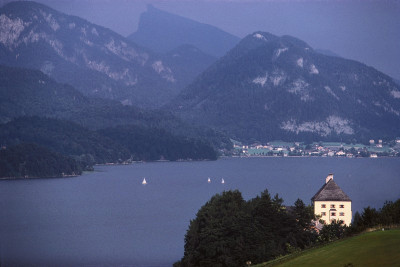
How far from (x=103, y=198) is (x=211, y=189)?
105 feet

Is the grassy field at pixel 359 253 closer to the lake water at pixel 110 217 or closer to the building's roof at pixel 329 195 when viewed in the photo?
the building's roof at pixel 329 195

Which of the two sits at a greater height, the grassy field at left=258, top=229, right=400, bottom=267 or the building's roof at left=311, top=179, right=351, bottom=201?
the building's roof at left=311, top=179, right=351, bottom=201

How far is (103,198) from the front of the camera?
16462cm

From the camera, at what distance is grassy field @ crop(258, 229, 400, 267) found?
31375mm

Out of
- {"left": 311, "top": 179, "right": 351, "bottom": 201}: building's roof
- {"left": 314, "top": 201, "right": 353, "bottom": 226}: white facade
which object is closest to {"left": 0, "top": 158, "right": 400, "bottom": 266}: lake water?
{"left": 314, "top": 201, "right": 353, "bottom": 226}: white facade

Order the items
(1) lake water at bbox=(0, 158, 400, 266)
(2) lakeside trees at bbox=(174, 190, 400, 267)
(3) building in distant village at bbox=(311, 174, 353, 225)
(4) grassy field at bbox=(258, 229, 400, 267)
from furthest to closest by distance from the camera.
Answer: (1) lake water at bbox=(0, 158, 400, 266) < (3) building in distant village at bbox=(311, 174, 353, 225) < (2) lakeside trees at bbox=(174, 190, 400, 267) < (4) grassy field at bbox=(258, 229, 400, 267)

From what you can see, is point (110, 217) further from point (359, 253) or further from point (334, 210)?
point (359, 253)

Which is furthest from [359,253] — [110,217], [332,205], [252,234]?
[110,217]

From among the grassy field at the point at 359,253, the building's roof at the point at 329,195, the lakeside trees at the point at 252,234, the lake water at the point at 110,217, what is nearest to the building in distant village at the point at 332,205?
the building's roof at the point at 329,195

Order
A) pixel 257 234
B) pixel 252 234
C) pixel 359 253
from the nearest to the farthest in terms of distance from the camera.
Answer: pixel 359 253 < pixel 257 234 < pixel 252 234

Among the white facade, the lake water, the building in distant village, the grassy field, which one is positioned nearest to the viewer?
the grassy field

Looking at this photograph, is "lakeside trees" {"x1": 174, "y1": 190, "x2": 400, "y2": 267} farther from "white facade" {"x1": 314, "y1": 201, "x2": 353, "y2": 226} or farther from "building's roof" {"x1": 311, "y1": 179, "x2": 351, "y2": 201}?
"building's roof" {"x1": 311, "y1": 179, "x2": 351, "y2": 201}

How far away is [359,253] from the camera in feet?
109

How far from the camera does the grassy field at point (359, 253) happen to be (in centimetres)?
3138
